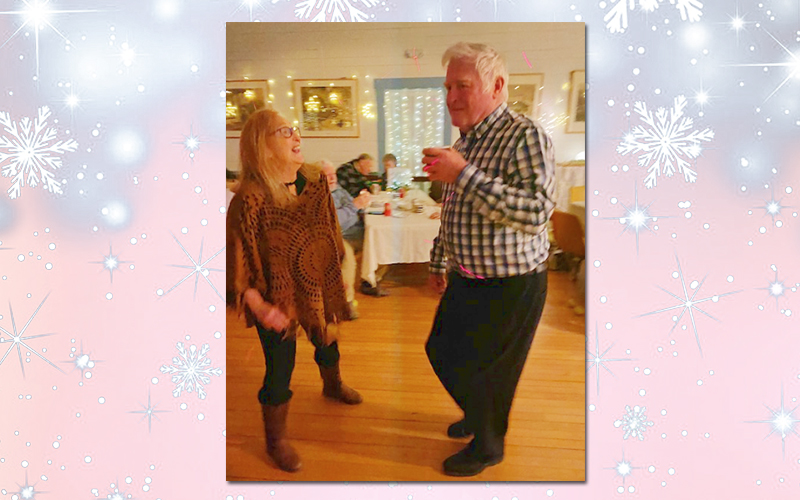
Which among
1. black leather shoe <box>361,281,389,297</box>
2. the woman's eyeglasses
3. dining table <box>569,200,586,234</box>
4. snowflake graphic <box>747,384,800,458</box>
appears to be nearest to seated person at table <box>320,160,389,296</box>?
black leather shoe <box>361,281,389,297</box>

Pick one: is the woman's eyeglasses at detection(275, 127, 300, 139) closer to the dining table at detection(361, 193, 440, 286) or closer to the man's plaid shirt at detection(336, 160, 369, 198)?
the man's plaid shirt at detection(336, 160, 369, 198)

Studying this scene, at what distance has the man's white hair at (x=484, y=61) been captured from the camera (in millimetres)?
1641

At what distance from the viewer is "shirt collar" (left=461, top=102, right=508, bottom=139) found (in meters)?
1.63

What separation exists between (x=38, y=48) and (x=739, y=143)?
1.86 m

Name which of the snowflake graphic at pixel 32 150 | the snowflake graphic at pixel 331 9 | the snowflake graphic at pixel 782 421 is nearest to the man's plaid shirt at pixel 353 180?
the snowflake graphic at pixel 331 9

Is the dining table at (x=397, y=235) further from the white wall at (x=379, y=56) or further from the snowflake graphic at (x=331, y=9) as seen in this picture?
the snowflake graphic at (x=331, y=9)

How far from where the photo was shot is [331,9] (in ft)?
5.61

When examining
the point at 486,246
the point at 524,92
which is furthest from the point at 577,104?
the point at 486,246

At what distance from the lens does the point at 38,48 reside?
173cm

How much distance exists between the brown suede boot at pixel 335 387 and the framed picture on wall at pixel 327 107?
60 centimetres

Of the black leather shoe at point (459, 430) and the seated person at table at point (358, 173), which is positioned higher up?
the seated person at table at point (358, 173)

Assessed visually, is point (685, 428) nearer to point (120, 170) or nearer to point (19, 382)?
point (120, 170)

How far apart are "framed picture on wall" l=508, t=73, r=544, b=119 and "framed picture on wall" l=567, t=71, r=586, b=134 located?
9cm

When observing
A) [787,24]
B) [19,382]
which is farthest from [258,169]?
[787,24]
